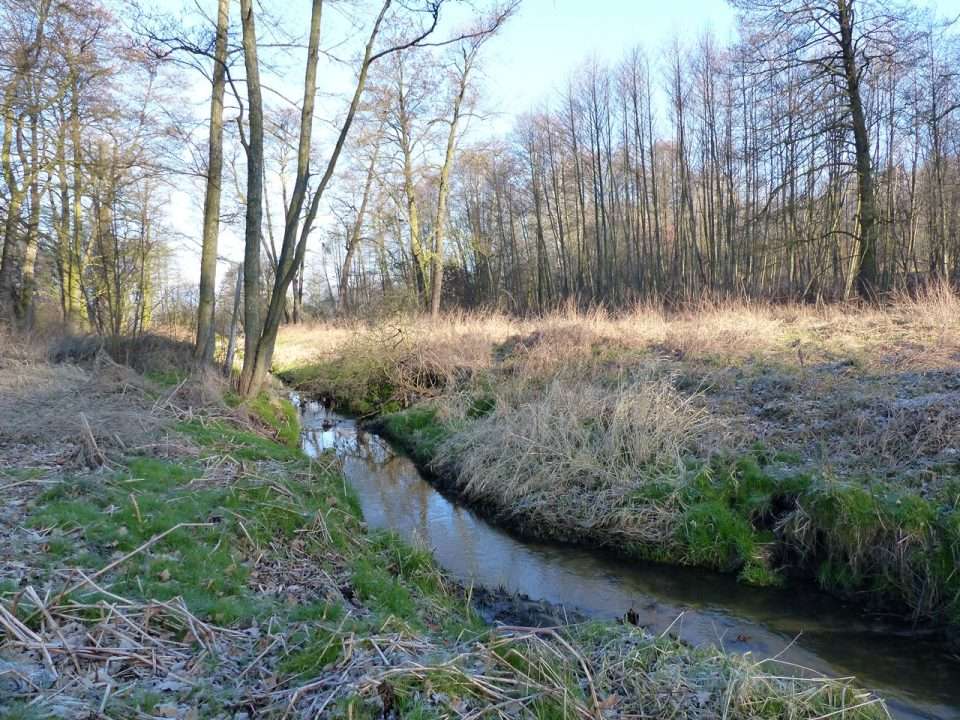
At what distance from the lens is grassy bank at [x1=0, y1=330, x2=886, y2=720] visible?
3.19 metres

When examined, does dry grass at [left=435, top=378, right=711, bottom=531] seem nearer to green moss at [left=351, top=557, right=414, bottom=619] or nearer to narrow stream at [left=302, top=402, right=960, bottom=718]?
narrow stream at [left=302, top=402, right=960, bottom=718]

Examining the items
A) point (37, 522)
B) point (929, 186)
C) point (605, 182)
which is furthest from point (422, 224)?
point (37, 522)

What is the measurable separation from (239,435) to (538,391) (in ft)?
17.1

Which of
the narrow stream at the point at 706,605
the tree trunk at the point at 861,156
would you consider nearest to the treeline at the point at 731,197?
the tree trunk at the point at 861,156

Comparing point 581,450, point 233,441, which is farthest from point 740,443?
point 233,441

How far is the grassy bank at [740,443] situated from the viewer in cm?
649

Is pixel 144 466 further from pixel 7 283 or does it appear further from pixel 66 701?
pixel 7 283

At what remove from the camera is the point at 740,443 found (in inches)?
337

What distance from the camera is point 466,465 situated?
401 inches

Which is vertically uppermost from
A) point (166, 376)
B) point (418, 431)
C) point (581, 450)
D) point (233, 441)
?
point (166, 376)

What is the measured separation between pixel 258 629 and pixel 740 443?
6600 mm

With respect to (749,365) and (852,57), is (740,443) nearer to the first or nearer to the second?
(749,365)

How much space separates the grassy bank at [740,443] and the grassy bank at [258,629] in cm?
220

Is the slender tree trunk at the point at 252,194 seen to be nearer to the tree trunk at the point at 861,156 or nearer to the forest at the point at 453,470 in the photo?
the forest at the point at 453,470
